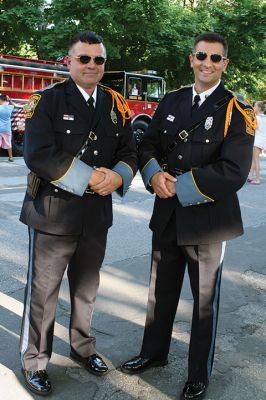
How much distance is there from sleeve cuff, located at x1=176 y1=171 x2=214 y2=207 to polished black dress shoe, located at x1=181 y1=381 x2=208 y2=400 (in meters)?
1.01

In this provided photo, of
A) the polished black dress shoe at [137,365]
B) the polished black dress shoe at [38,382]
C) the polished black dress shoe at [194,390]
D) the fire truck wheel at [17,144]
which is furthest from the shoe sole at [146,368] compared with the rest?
the fire truck wheel at [17,144]

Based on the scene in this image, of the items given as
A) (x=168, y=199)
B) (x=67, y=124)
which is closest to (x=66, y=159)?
(x=67, y=124)

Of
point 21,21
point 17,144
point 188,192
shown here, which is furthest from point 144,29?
point 188,192

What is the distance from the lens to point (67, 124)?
269 cm

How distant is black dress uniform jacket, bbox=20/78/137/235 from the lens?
2602 mm

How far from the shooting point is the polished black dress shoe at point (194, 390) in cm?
278

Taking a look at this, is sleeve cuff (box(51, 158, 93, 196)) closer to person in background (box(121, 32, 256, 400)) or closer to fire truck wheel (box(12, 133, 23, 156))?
person in background (box(121, 32, 256, 400))

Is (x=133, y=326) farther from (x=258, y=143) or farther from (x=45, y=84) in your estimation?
(x=45, y=84)

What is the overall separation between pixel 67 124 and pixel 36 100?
205 millimetres

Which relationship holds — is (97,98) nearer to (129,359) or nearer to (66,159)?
(66,159)

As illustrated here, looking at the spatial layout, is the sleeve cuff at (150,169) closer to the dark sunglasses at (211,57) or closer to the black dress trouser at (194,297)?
the black dress trouser at (194,297)

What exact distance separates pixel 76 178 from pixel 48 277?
59cm

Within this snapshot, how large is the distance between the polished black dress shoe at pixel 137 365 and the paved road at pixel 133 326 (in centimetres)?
4

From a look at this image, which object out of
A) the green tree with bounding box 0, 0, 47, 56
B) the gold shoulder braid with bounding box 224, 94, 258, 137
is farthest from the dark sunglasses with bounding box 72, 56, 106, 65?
the green tree with bounding box 0, 0, 47, 56
